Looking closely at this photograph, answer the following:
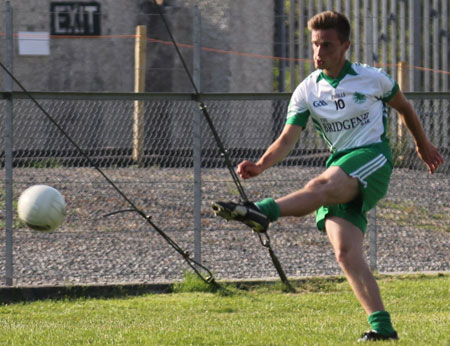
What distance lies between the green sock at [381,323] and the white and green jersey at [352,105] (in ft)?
3.38

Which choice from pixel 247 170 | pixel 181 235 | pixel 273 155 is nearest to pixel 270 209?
pixel 247 170

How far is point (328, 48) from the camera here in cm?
599

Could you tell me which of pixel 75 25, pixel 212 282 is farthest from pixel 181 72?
pixel 212 282

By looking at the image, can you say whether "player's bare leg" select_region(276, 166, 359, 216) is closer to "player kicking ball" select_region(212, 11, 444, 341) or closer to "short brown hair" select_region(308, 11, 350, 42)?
"player kicking ball" select_region(212, 11, 444, 341)

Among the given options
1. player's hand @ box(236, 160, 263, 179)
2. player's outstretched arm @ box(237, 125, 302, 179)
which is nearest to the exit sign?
player's outstretched arm @ box(237, 125, 302, 179)

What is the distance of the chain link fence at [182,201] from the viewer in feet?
33.9

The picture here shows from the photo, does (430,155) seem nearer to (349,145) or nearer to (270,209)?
(349,145)

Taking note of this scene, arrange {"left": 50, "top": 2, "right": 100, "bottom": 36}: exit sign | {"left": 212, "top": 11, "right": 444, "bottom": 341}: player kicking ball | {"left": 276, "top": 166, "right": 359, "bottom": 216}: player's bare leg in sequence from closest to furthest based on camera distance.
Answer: {"left": 276, "top": 166, "right": 359, "bottom": 216}: player's bare leg < {"left": 212, "top": 11, "right": 444, "bottom": 341}: player kicking ball < {"left": 50, "top": 2, "right": 100, "bottom": 36}: exit sign

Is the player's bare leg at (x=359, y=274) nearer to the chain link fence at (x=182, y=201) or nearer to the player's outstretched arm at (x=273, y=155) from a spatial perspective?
the player's outstretched arm at (x=273, y=155)

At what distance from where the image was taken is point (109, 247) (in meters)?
11.2

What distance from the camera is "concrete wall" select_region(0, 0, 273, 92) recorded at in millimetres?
15180

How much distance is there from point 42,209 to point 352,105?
2.30 m

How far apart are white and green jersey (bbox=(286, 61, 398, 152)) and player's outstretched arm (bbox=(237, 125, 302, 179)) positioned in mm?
202

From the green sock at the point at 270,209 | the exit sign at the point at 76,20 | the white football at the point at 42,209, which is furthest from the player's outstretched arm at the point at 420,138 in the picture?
the exit sign at the point at 76,20
